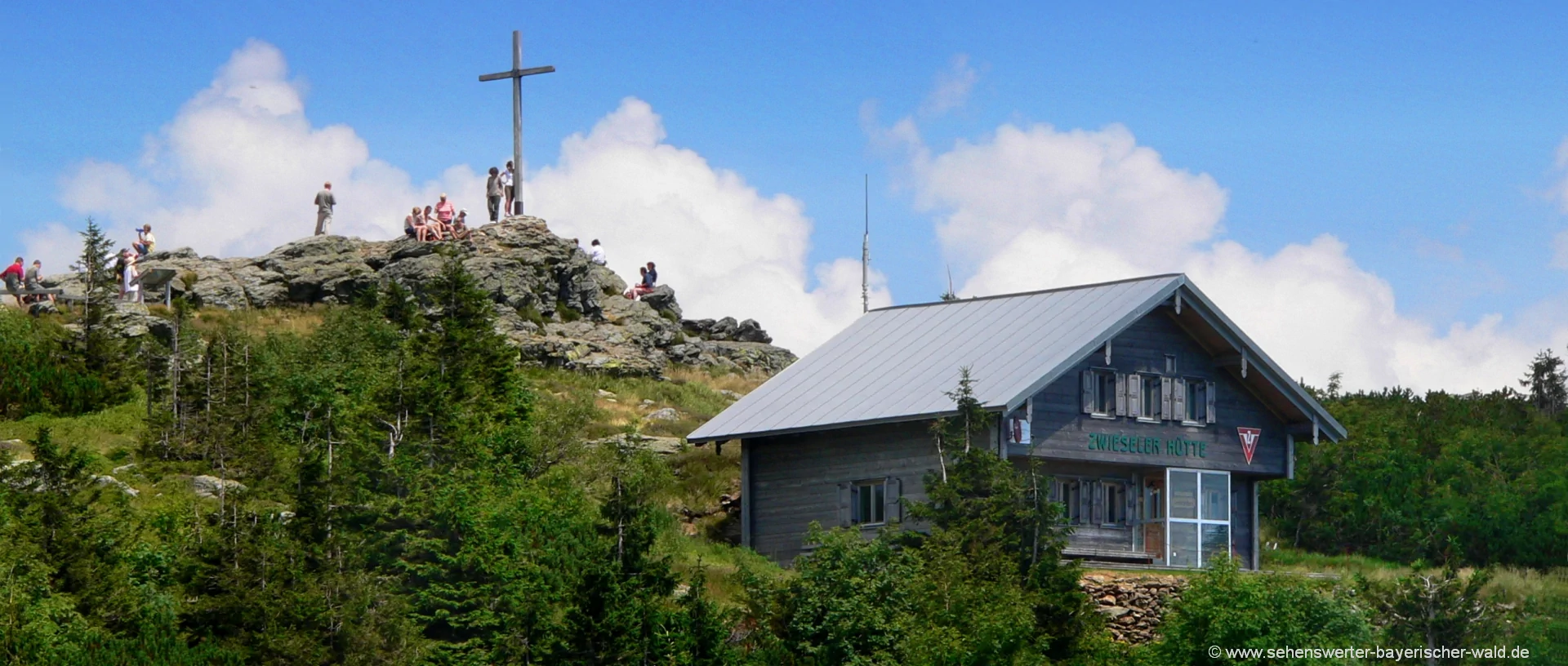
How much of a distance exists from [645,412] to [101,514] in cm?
2127

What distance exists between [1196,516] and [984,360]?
5613mm

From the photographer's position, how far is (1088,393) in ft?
132

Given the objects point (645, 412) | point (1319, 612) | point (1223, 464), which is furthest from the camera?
point (645, 412)

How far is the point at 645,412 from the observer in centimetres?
5097

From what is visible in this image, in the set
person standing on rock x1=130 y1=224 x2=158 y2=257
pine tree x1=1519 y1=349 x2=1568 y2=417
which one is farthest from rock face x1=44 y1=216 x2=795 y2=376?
pine tree x1=1519 y1=349 x2=1568 y2=417

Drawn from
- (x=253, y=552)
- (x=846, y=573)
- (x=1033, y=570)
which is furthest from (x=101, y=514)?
(x=1033, y=570)

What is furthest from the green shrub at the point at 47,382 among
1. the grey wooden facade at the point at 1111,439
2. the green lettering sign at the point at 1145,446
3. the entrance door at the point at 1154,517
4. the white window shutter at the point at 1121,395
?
the entrance door at the point at 1154,517

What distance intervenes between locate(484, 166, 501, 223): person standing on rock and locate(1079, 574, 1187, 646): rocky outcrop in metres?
30.5

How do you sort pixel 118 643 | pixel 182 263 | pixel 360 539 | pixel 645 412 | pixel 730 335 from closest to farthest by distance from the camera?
1. pixel 118 643
2. pixel 360 539
3. pixel 645 412
4. pixel 182 263
5. pixel 730 335

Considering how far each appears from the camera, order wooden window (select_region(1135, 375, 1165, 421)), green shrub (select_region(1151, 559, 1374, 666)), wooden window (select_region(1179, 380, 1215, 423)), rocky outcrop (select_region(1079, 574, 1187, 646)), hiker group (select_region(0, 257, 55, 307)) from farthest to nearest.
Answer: hiker group (select_region(0, 257, 55, 307)) < wooden window (select_region(1179, 380, 1215, 423)) < wooden window (select_region(1135, 375, 1165, 421)) < rocky outcrop (select_region(1079, 574, 1187, 646)) < green shrub (select_region(1151, 559, 1374, 666))

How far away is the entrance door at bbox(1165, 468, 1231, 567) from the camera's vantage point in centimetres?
4109

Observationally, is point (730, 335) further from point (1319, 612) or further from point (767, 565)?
point (1319, 612)

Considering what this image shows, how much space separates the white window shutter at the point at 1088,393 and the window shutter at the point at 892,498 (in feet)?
13.6

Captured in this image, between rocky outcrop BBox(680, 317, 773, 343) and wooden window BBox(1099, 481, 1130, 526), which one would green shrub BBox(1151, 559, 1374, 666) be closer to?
wooden window BBox(1099, 481, 1130, 526)
